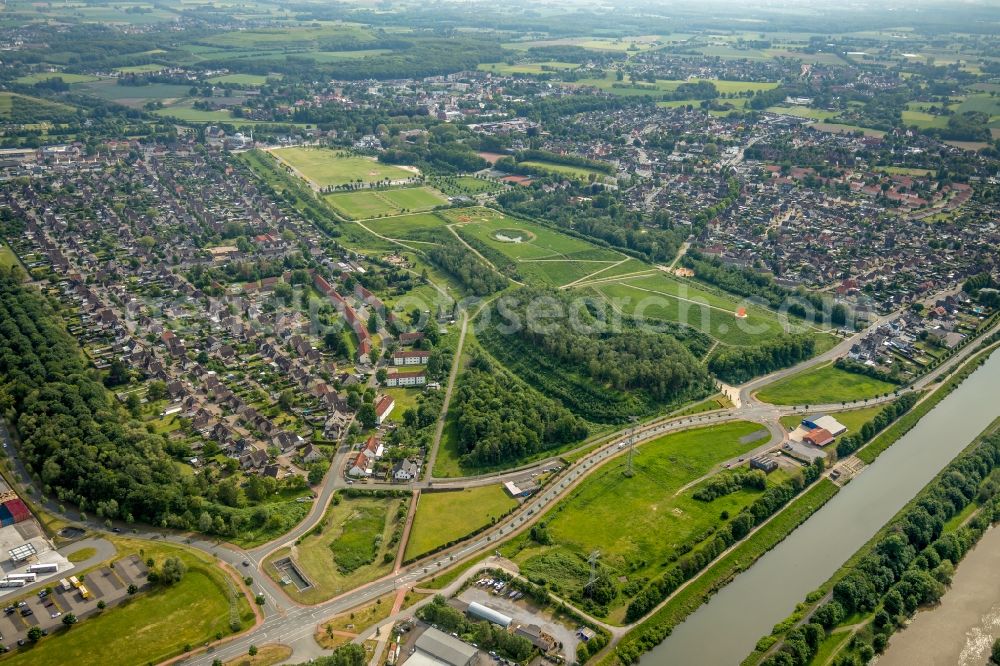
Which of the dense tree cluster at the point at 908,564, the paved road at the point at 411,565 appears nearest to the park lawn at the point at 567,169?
the paved road at the point at 411,565

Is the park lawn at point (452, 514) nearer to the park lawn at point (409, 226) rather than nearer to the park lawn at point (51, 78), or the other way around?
the park lawn at point (409, 226)

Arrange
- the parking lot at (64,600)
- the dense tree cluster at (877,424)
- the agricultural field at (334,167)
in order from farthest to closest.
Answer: the agricultural field at (334,167) → the dense tree cluster at (877,424) → the parking lot at (64,600)

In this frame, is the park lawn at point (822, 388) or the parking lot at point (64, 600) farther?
the park lawn at point (822, 388)

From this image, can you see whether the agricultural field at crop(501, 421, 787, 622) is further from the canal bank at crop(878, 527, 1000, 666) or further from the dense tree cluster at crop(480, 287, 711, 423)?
the canal bank at crop(878, 527, 1000, 666)

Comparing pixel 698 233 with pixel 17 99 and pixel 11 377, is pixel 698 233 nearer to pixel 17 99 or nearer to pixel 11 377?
pixel 11 377

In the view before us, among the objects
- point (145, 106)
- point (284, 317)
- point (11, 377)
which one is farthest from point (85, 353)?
point (145, 106)

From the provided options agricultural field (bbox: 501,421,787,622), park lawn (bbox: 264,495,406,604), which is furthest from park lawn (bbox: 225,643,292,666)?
agricultural field (bbox: 501,421,787,622)
